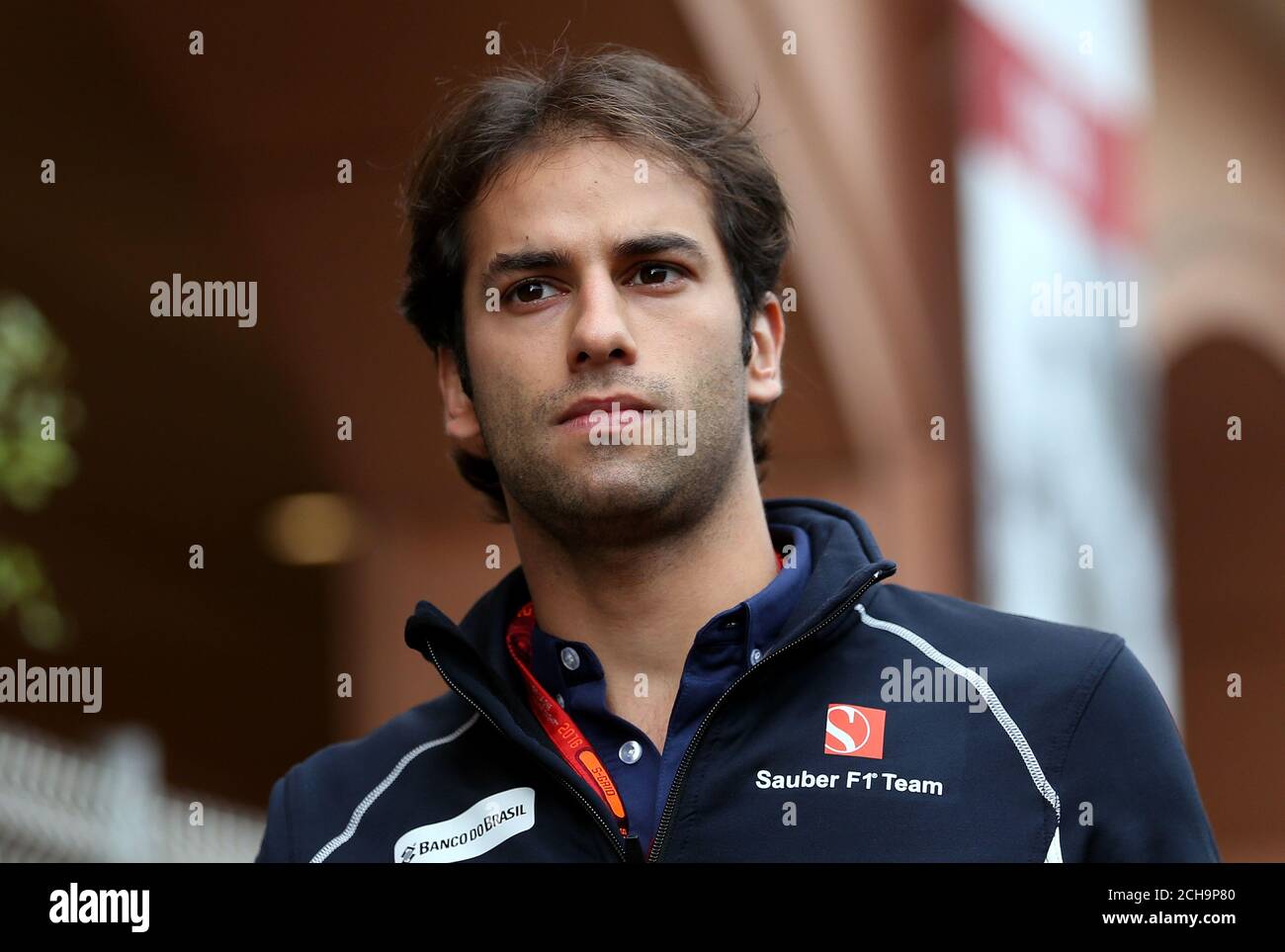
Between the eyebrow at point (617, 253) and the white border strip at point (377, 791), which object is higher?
the eyebrow at point (617, 253)

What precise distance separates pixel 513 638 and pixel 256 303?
205 inches

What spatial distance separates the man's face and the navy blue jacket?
0.96 ft

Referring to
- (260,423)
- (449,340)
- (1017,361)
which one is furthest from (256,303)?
(449,340)

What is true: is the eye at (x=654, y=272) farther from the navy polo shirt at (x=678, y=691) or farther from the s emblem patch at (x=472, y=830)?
the s emblem patch at (x=472, y=830)

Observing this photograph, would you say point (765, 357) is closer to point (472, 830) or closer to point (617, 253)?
point (617, 253)

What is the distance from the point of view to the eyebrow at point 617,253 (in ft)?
8.45

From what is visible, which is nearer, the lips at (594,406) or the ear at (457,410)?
the lips at (594,406)

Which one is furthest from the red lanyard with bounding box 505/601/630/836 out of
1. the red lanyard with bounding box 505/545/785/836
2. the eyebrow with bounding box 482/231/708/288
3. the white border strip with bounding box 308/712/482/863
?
the eyebrow with bounding box 482/231/708/288

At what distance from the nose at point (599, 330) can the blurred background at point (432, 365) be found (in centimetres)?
358

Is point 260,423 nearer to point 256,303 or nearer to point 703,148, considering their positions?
point 256,303

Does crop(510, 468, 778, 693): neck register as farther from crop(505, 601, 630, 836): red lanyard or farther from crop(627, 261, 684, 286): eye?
crop(627, 261, 684, 286): eye

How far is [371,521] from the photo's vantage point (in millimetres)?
7816

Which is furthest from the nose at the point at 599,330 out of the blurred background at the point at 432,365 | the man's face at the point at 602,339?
the blurred background at the point at 432,365

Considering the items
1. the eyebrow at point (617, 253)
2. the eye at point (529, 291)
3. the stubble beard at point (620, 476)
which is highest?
the eyebrow at point (617, 253)
